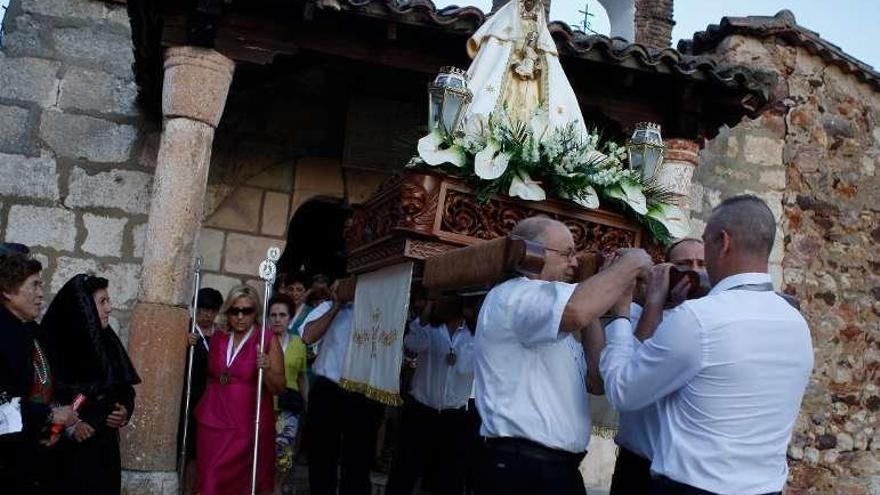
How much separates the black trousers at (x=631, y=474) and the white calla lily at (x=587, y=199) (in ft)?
3.18

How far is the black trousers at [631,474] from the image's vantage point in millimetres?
3416

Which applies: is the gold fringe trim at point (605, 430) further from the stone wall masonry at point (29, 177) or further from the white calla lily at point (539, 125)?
the stone wall masonry at point (29, 177)

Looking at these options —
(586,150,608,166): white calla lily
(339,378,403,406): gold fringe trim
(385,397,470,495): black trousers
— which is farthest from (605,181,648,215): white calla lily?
(385,397,470,495): black trousers

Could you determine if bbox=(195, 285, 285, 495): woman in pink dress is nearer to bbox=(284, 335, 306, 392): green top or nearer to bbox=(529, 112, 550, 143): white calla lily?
bbox=(284, 335, 306, 392): green top

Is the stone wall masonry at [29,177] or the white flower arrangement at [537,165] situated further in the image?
the stone wall masonry at [29,177]

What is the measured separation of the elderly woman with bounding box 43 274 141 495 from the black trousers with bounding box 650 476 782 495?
3.07 meters

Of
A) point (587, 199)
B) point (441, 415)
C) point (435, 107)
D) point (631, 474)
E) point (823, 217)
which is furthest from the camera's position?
point (823, 217)

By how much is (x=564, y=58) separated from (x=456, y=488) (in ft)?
10.4

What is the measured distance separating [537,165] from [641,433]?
43.9 inches

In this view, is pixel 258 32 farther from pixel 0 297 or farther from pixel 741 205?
pixel 741 205

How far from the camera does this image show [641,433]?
3295 mm

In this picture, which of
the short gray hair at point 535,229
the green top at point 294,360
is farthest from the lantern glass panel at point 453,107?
the green top at point 294,360

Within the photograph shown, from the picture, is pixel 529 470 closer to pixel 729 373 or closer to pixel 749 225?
pixel 729 373

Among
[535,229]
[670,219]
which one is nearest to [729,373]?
[535,229]
